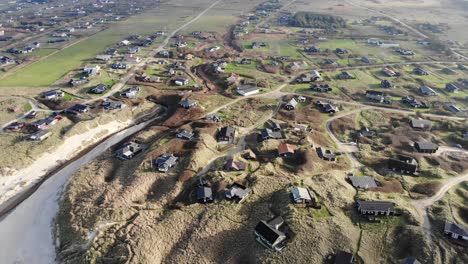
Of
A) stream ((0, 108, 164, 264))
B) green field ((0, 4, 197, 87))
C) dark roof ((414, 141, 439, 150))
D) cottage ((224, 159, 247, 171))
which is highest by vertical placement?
dark roof ((414, 141, 439, 150))

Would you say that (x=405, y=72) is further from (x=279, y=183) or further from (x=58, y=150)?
(x=58, y=150)

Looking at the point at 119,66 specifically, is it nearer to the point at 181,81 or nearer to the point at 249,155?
the point at 181,81

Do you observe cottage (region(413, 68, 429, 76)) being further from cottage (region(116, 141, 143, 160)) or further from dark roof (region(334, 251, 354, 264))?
cottage (region(116, 141, 143, 160))

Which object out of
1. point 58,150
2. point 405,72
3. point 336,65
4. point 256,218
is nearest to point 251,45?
point 336,65

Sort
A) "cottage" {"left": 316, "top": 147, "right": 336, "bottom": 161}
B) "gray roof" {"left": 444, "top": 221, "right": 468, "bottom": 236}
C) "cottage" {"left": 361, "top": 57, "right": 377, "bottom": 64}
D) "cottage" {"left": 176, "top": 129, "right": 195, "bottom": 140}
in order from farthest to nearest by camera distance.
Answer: "cottage" {"left": 361, "top": 57, "right": 377, "bottom": 64} → "cottage" {"left": 176, "top": 129, "right": 195, "bottom": 140} → "cottage" {"left": 316, "top": 147, "right": 336, "bottom": 161} → "gray roof" {"left": 444, "top": 221, "right": 468, "bottom": 236}

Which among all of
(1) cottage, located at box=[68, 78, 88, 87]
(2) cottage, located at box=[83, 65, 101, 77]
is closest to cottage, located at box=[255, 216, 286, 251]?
(1) cottage, located at box=[68, 78, 88, 87]

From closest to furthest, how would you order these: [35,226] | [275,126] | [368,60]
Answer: [35,226] → [275,126] → [368,60]

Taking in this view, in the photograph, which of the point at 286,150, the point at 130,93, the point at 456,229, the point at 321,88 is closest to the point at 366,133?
the point at 286,150
